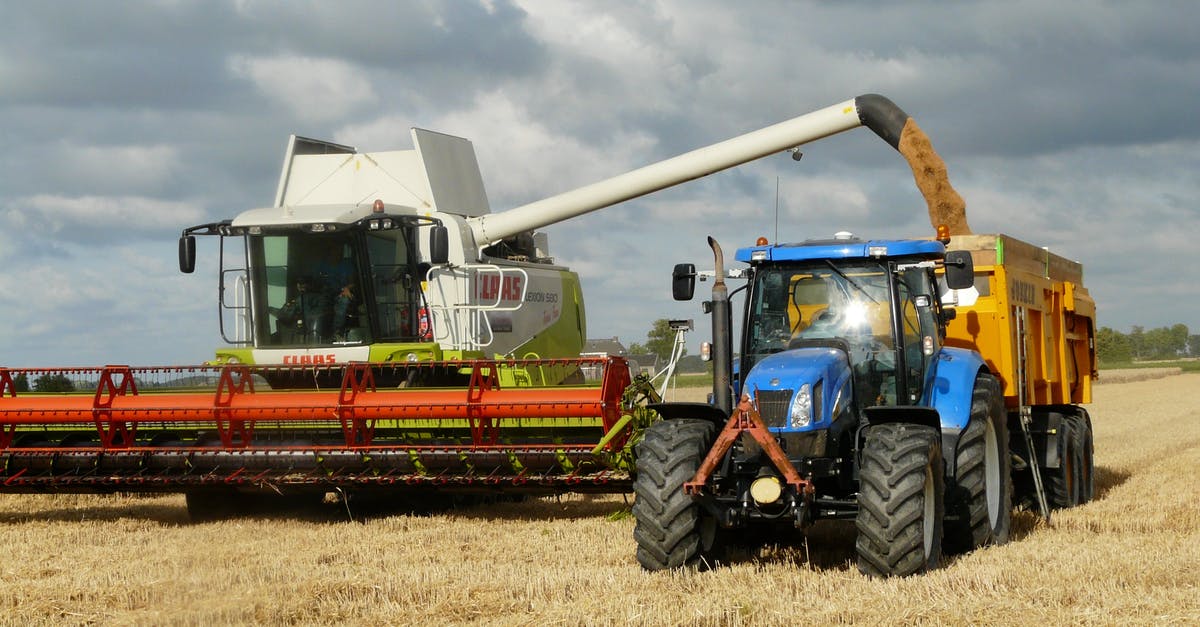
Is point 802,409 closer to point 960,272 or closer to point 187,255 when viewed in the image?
point 960,272

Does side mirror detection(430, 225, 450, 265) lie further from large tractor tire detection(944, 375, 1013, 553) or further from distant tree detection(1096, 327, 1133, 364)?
distant tree detection(1096, 327, 1133, 364)

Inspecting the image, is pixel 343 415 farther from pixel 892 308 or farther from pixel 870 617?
pixel 870 617

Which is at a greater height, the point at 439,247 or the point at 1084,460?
the point at 439,247

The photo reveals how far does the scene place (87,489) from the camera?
9195 mm

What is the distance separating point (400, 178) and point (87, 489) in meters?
4.22

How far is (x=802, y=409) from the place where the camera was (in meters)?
6.32

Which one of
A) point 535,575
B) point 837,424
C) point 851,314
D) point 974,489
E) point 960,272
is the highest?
point 960,272

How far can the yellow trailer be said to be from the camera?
9156 millimetres

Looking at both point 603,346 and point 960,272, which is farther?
point 603,346

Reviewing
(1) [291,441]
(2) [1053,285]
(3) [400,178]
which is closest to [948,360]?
(2) [1053,285]

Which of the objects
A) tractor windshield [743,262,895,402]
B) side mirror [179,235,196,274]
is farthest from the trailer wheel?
side mirror [179,235,196,274]

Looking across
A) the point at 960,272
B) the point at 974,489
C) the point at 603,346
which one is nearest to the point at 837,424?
the point at 974,489

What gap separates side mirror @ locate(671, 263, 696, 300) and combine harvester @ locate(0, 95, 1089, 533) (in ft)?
5.08

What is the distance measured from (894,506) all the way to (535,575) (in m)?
1.74
